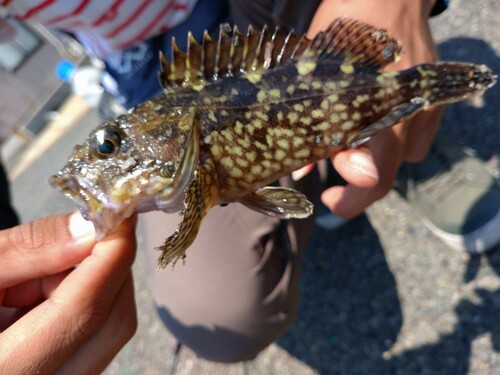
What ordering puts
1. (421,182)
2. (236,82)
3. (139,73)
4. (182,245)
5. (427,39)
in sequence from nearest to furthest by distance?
(182,245)
(236,82)
(427,39)
(139,73)
(421,182)

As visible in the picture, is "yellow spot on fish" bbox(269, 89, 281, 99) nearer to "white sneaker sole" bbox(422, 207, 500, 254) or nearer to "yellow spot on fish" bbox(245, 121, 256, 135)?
→ "yellow spot on fish" bbox(245, 121, 256, 135)

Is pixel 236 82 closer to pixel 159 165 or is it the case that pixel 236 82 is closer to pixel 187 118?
pixel 187 118

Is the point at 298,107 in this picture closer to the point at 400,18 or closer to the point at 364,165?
the point at 364,165

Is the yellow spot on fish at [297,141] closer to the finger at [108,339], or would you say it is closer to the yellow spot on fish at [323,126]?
the yellow spot on fish at [323,126]

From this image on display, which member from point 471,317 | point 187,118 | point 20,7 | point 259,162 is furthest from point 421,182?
point 20,7

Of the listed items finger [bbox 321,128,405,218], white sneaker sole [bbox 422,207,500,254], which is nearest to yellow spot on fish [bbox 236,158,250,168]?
finger [bbox 321,128,405,218]

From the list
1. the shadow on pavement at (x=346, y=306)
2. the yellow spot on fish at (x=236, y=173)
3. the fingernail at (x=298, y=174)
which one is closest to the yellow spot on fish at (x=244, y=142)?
the yellow spot on fish at (x=236, y=173)

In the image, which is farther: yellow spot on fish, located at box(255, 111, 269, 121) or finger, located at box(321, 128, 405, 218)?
finger, located at box(321, 128, 405, 218)

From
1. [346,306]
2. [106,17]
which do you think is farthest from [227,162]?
[346,306]
